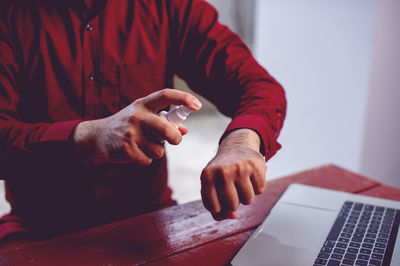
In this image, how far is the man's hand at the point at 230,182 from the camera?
2.14 ft

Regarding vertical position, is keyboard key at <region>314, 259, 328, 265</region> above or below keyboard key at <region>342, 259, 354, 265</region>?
below

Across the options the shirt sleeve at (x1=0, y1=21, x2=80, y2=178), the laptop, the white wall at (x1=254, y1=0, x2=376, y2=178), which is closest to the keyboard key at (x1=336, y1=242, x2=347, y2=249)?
the laptop

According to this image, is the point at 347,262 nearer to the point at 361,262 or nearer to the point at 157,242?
the point at 361,262

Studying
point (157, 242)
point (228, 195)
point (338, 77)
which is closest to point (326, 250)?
point (228, 195)

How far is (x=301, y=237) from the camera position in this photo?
2.52ft

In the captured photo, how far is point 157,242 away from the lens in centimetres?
80

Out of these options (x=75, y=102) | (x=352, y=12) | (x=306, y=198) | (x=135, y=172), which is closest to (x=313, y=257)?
(x=306, y=198)

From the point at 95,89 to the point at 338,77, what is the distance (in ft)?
4.99

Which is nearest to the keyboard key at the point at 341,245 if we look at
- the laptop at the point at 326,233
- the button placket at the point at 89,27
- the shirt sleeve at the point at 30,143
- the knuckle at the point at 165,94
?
the laptop at the point at 326,233

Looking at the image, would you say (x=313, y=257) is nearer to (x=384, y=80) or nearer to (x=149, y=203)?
(x=149, y=203)

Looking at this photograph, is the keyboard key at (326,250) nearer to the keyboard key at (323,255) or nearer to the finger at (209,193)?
the keyboard key at (323,255)

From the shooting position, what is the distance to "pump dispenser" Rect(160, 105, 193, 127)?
0.67m

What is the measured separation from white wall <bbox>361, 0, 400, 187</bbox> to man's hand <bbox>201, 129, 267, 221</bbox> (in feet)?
5.44

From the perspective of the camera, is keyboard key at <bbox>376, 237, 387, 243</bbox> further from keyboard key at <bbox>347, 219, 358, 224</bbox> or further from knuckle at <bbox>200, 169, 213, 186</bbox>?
knuckle at <bbox>200, 169, 213, 186</bbox>
